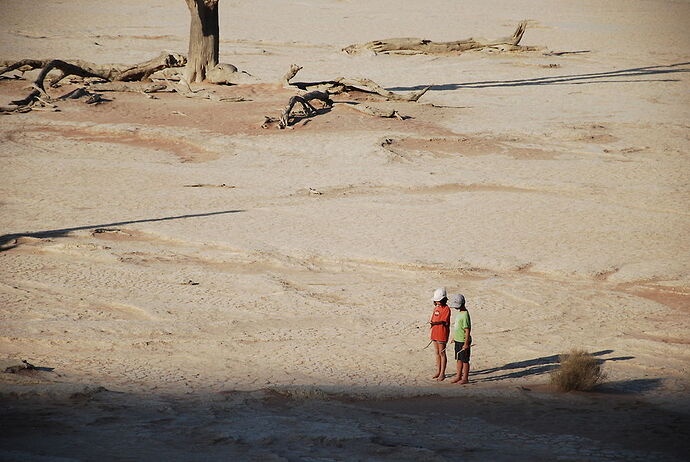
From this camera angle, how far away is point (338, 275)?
32.7ft

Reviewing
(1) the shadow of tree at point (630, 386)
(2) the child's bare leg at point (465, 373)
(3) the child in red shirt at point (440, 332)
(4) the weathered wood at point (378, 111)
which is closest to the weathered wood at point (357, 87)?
(4) the weathered wood at point (378, 111)

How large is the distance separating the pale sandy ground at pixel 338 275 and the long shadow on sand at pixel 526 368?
27 mm

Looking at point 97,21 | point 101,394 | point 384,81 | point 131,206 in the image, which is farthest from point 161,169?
point 97,21

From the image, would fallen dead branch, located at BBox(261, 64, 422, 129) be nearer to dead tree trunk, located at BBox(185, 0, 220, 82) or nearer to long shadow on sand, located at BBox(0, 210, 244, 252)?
dead tree trunk, located at BBox(185, 0, 220, 82)

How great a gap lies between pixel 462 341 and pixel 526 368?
0.88 meters

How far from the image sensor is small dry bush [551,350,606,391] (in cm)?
688

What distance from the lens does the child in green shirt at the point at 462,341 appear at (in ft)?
23.1

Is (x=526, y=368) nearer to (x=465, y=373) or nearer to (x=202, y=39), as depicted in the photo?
(x=465, y=373)

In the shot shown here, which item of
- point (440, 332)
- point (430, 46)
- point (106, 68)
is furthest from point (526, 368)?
point (430, 46)

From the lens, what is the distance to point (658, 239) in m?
11.8

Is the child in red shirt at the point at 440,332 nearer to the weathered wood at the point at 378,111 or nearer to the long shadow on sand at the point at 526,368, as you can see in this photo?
the long shadow on sand at the point at 526,368

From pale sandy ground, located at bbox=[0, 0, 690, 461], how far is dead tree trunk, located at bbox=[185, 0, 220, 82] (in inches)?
68.4

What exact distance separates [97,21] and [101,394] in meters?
38.7

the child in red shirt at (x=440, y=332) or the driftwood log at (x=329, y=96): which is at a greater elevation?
the driftwood log at (x=329, y=96)
